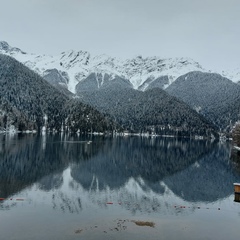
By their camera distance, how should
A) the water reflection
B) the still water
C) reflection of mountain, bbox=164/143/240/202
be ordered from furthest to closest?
1. reflection of mountain, bbox=164/143/240/202
2. the water reflection
3. the still water

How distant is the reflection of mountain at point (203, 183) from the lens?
215 feet

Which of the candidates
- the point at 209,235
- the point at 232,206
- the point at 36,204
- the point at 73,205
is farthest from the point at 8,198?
the point at 232,206

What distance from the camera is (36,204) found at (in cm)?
5141

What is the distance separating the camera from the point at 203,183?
80312 mm

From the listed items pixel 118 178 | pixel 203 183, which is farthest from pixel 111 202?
pixel 203 183

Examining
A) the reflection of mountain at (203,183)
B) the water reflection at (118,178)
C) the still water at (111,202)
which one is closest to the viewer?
the still water at (111,202)

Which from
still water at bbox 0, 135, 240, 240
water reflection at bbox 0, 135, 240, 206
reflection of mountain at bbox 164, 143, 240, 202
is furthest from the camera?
reflection of mountain at bbox 164, 143, 240, 202

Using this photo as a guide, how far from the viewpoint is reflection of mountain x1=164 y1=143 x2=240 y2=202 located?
65.6m

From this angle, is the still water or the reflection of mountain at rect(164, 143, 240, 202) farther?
the reflection of mountain at rect(164, 143, 240, 202)

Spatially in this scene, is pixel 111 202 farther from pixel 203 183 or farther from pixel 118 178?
pixel 203 183

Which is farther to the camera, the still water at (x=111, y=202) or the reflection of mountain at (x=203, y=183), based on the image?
the reflection of mountain at (x=203, y=183)

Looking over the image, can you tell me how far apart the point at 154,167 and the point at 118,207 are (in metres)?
52.5

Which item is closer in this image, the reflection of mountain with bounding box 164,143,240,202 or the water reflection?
the water reflection

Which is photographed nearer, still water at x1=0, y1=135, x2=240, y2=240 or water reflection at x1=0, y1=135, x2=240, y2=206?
still water at x1=0, y1=135, x2=240, y2=240
